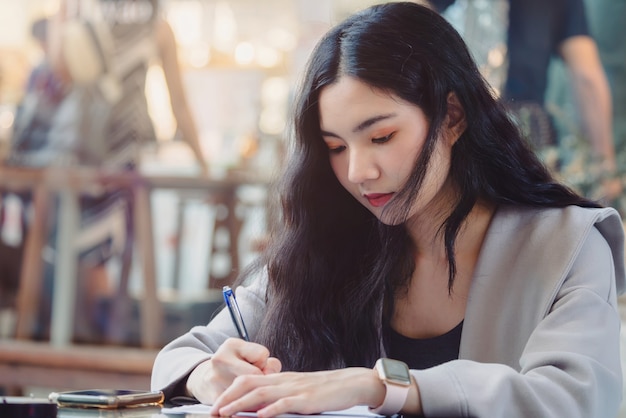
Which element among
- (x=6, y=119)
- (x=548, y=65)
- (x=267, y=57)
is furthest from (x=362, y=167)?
(x=6, y=119)

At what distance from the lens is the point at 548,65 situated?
3.40 meters

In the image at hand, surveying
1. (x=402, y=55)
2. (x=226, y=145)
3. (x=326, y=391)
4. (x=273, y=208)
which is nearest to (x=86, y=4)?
(x=226, y=145)

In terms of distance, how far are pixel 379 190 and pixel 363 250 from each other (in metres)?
0.20

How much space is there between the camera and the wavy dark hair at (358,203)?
1.38 m

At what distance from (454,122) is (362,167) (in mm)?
188

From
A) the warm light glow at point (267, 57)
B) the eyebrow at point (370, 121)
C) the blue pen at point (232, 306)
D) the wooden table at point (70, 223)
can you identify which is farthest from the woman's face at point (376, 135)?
the warm light glow at point (267, 57)

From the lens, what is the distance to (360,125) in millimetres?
1339

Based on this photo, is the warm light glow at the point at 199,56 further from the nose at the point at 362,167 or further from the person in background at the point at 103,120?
the nose at the point at 362,167

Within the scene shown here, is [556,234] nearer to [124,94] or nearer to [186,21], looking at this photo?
[124,94]

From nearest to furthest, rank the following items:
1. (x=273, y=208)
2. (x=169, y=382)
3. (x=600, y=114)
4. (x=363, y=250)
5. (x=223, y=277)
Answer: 1. (x=169, y=382)
2. (x=363, y=250)
3. (x=273, y=208)
4. (x=600, y=114)
5. (x=223, y=277)

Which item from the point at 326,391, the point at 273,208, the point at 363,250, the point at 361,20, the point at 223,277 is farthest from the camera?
the point at 223,277

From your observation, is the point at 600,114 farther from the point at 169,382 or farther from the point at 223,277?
the point at 169,382

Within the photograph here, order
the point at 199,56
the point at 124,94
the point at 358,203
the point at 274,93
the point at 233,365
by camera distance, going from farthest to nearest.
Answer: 1. the point at 199,56
2. the point at 274,93
3. the point at 124,94
4. the point at 358,203
5. the point at 233,365

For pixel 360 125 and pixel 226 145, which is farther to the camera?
pixel 226 145
